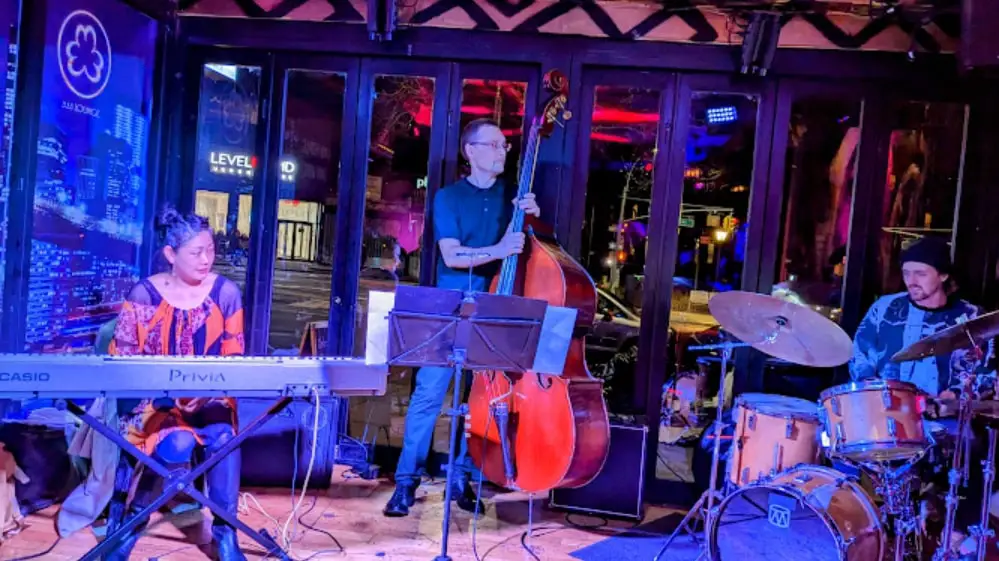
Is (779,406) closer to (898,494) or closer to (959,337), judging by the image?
(898,494)

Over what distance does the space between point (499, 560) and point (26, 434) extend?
2.21 m

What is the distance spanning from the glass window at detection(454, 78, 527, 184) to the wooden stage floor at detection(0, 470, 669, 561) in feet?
6.08

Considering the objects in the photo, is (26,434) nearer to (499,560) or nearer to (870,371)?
(499,560)

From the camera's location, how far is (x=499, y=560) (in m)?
3.39

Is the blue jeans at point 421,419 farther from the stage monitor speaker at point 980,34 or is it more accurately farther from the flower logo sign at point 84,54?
the stage monitor speaker at point 980,34

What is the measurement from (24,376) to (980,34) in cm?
393

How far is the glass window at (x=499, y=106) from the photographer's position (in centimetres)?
452

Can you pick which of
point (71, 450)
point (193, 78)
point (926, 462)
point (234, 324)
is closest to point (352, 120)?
point (193, 78)

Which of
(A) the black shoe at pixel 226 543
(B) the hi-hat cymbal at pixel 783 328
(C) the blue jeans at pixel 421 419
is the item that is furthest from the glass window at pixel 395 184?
(B) the hi-hat cymbal at pixel 783 328

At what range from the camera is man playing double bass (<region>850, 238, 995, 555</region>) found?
3.65m

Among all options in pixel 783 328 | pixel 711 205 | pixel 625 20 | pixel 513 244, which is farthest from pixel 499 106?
pixel 783 328

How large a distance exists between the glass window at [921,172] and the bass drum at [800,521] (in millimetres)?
1466

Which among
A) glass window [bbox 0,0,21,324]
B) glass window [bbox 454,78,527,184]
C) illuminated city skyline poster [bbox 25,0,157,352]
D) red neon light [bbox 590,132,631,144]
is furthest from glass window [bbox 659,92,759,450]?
glass window [bbox 0,0,21,324]

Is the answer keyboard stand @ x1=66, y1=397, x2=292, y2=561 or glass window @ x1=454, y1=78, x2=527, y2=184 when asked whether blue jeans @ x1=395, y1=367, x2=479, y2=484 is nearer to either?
keyboard stand @ x1=66, y1=397, x2=292, y2=561
